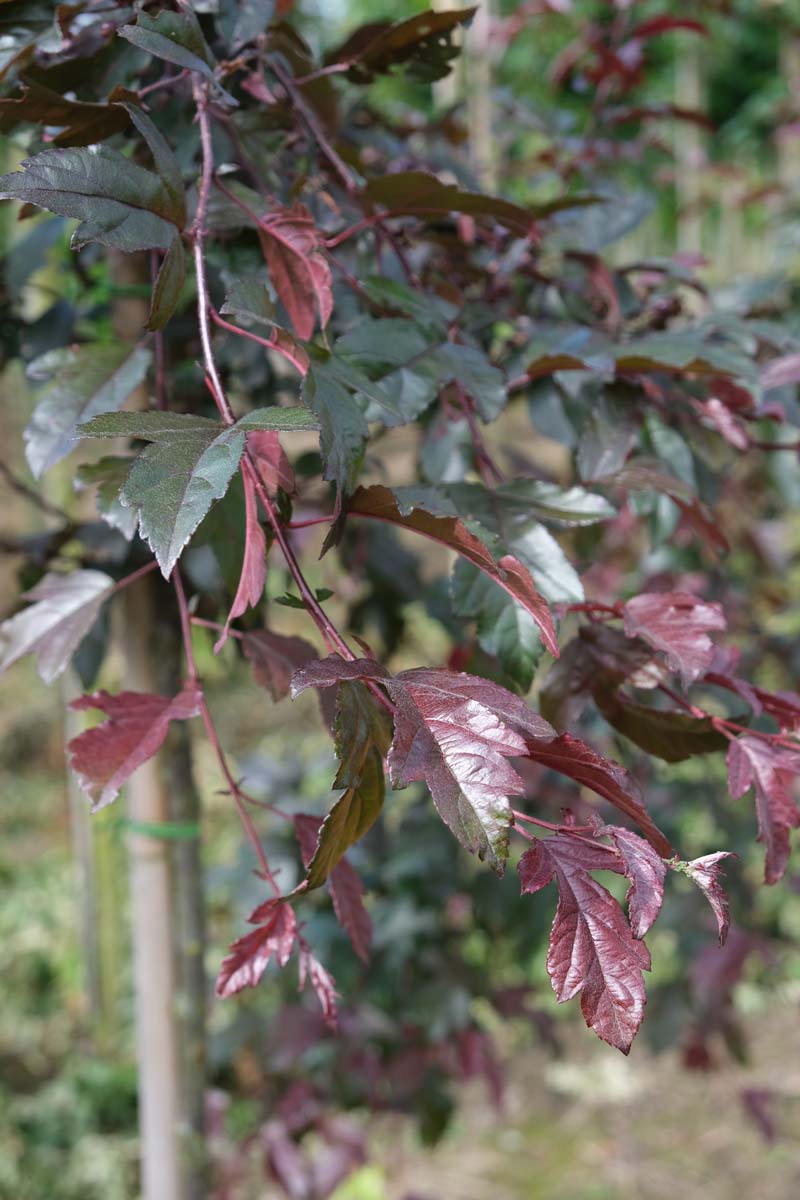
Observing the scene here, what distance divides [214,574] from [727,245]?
17.6 feet

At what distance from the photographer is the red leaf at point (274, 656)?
555 millimetres

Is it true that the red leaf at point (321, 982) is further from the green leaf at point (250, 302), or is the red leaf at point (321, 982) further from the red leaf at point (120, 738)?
the green leaf at point (250, 302)

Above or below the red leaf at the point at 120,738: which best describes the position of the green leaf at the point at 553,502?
above

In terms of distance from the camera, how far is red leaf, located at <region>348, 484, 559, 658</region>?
425 millimetres

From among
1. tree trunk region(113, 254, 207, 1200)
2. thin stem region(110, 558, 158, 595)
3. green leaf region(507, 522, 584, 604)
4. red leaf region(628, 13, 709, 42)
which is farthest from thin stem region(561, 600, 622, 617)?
red leaf region(628, 13, 709, 42)

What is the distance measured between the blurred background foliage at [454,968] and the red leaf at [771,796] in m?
0.30

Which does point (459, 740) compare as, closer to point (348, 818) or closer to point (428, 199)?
point (348, 818)

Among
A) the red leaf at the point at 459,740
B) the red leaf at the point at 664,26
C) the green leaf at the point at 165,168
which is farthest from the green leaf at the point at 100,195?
the red leaf at the point at 664,26

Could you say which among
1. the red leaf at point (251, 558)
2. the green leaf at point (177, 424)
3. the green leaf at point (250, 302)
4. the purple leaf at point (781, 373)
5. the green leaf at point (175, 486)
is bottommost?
the purple leaf at point (781, 373)

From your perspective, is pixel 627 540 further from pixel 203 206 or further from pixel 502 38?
pixel 203 206

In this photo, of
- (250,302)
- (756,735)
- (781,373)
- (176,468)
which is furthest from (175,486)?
(781,373)

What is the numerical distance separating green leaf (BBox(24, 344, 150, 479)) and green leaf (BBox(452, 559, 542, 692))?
0.81 ft

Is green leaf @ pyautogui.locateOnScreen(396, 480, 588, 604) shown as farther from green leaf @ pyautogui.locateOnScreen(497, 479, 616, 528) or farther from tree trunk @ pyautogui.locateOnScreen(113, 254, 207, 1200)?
tree trunk @ pyautogui.locateOnScreen(113, 254, 207, 1200)

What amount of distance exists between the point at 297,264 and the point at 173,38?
4.8 inches
